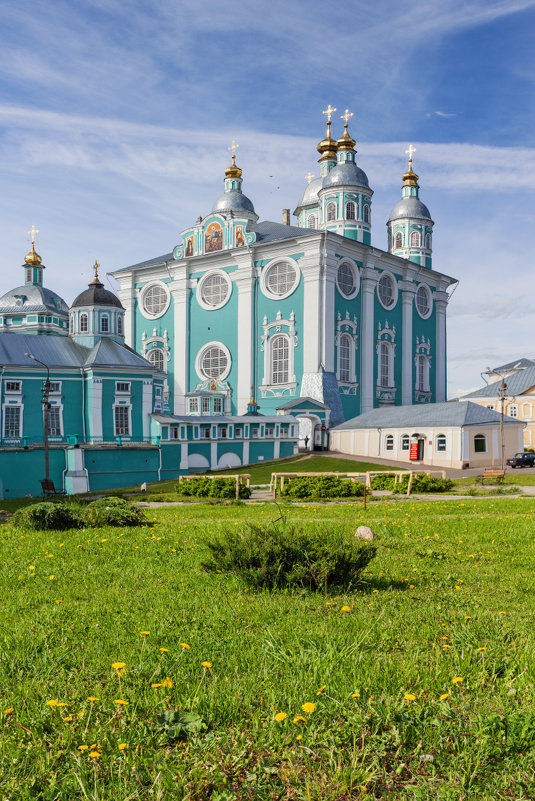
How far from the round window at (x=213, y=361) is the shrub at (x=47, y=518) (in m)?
44.4

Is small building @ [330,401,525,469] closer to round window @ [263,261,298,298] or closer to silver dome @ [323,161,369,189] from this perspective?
round window @ [263,261,298,298]

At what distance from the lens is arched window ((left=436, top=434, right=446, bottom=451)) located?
4191 centimetres

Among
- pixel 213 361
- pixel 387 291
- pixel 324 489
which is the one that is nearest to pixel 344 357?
pixel 387 291

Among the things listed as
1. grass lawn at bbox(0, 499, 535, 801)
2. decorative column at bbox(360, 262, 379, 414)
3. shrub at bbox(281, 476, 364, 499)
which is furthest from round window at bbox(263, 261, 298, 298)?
grass lawn at bbox(0, 499, 535, 801)

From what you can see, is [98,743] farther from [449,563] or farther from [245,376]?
[245,376]

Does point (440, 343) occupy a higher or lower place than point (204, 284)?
lower

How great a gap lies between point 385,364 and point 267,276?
12824 millimetres

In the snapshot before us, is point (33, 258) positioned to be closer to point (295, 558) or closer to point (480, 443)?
point (480, 443)

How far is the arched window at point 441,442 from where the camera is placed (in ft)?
137

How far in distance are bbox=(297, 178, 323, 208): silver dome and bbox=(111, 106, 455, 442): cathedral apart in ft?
1.56

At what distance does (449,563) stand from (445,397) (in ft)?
198

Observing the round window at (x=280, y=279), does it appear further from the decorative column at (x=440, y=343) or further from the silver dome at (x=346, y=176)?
the decorative column at (x=440, y=343)

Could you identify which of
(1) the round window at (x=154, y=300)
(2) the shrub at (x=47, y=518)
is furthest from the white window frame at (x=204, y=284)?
(2) the shrub at (x=47, y=518)

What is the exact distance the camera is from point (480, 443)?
4178 cm
